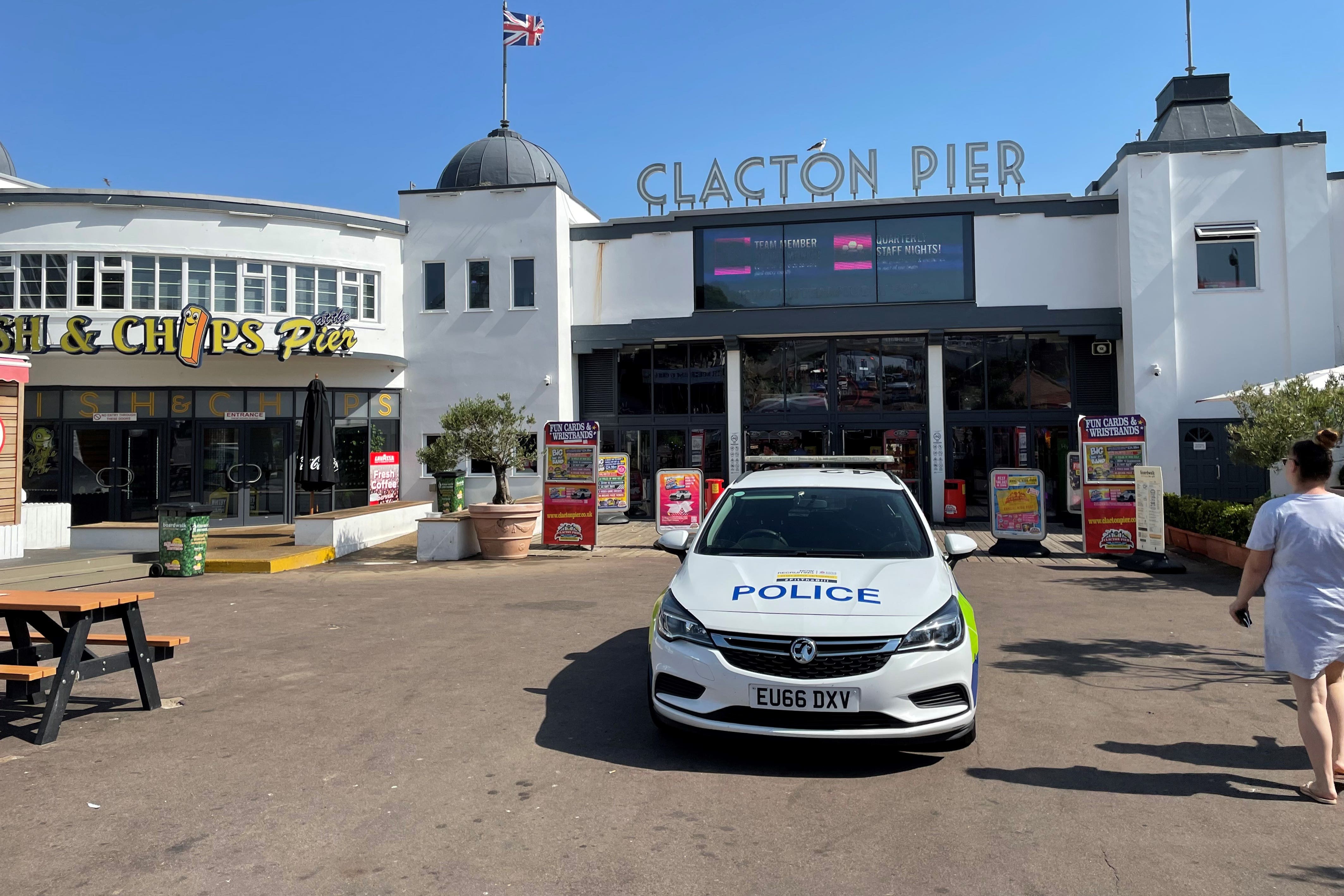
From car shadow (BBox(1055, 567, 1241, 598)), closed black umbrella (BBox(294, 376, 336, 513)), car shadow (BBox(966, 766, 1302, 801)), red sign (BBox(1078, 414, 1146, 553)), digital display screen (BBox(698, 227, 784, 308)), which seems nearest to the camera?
car shadow (BBox(966, 766, 1302, 801))

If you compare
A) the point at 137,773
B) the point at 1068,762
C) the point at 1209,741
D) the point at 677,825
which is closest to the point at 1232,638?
the point at 1209,741

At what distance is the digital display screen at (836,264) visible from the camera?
20688 mm

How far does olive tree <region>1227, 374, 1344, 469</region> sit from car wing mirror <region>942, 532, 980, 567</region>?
262 inches

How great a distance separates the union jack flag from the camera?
84.6 feet

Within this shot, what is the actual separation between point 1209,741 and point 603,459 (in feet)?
53.4

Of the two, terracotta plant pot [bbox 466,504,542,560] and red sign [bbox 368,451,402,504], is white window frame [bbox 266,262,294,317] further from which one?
terracotta plant pot [bbox 466,504,542,560]

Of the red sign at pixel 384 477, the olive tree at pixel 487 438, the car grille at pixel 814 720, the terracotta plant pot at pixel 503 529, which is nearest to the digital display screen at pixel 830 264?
the olive tree at pixel 487 438

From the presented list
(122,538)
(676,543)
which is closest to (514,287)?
(122,538)

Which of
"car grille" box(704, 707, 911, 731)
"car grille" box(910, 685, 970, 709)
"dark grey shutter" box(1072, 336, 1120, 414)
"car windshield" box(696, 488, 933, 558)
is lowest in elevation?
"car grille" box(704, 707, 911, 731)

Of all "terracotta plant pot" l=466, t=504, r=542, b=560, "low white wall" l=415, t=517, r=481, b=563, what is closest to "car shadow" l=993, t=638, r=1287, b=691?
"terracotta plant pot" l=466, t=504, r=542, b=560

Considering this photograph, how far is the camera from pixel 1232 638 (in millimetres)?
8141

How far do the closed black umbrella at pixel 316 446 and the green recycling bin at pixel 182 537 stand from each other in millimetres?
2542

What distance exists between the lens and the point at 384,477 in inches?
854

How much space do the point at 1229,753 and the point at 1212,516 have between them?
10.5 m
